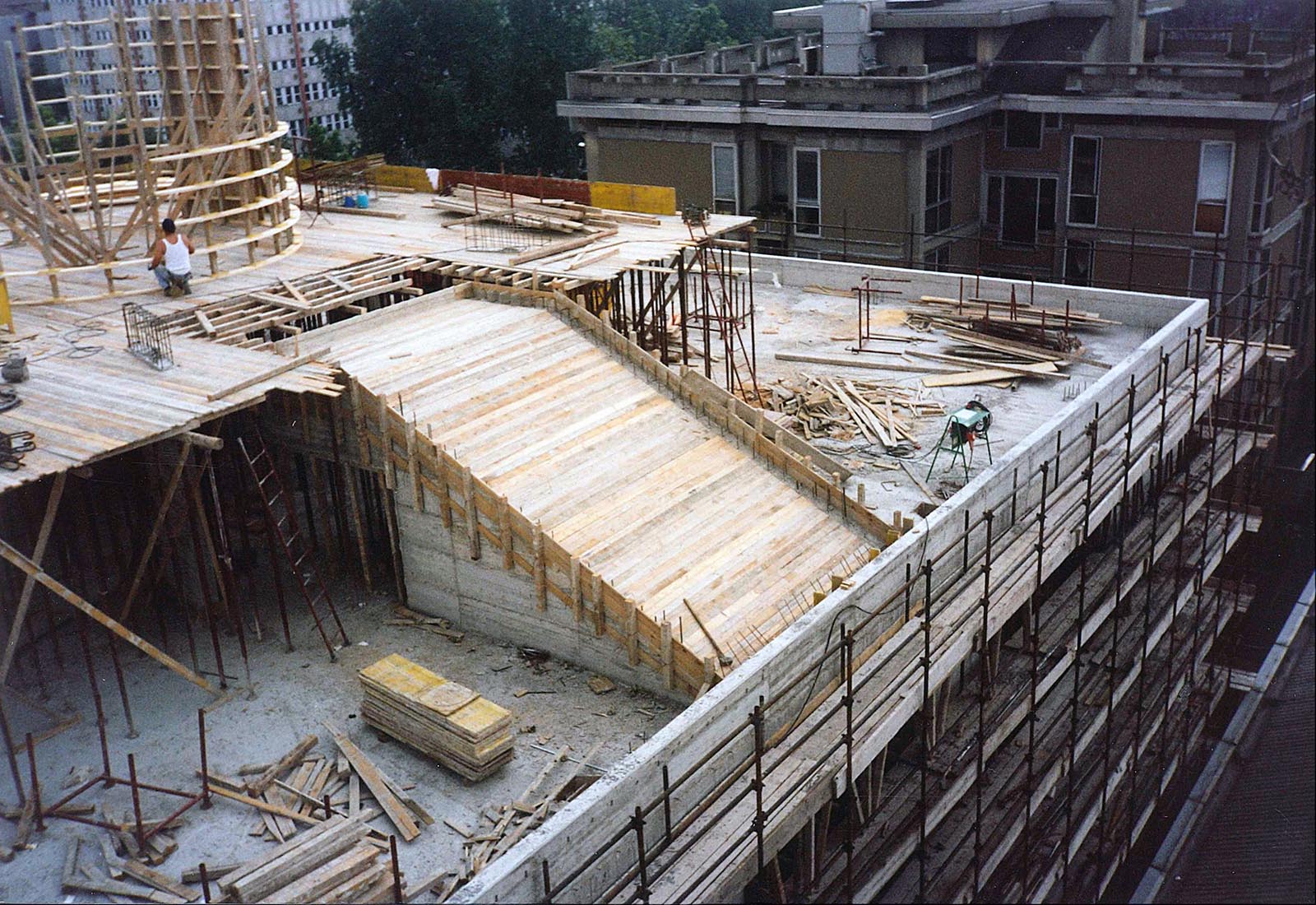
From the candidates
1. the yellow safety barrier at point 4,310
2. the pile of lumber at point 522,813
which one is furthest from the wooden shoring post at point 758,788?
the yellow safety barrier at point 4,310

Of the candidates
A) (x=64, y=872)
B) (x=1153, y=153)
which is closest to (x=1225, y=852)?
(x=1153, y=153)

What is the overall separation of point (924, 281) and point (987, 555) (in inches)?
623

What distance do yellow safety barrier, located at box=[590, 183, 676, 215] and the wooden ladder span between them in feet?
37.3

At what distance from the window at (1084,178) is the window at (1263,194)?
4895 mm

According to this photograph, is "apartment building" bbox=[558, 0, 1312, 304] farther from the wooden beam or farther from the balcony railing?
the wooden beam

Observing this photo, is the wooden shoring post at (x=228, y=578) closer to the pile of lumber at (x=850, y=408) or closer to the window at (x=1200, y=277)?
the pile of lumber at (x=850, y=408)

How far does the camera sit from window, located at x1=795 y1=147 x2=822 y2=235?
43562 millimetres

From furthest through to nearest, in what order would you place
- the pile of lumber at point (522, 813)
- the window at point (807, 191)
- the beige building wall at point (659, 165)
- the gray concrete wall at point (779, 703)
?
the beige building wall at point (659, 165), the window at point (807, 191), the pile of lumber at point (522, 813), the gray concrete wall at point (779, 703)

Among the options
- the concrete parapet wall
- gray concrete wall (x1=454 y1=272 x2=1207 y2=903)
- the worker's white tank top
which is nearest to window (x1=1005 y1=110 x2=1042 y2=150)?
the concrete parapet wall

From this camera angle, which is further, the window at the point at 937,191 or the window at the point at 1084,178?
the window at the point at 1084,178

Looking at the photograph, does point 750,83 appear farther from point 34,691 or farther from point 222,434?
point 34,691

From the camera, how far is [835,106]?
42.2m

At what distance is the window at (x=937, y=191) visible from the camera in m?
42.6

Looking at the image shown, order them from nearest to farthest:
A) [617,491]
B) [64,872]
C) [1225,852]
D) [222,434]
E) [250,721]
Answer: [64,872] → [250,721] → [617,491] → [222,434] → [1225,852]
